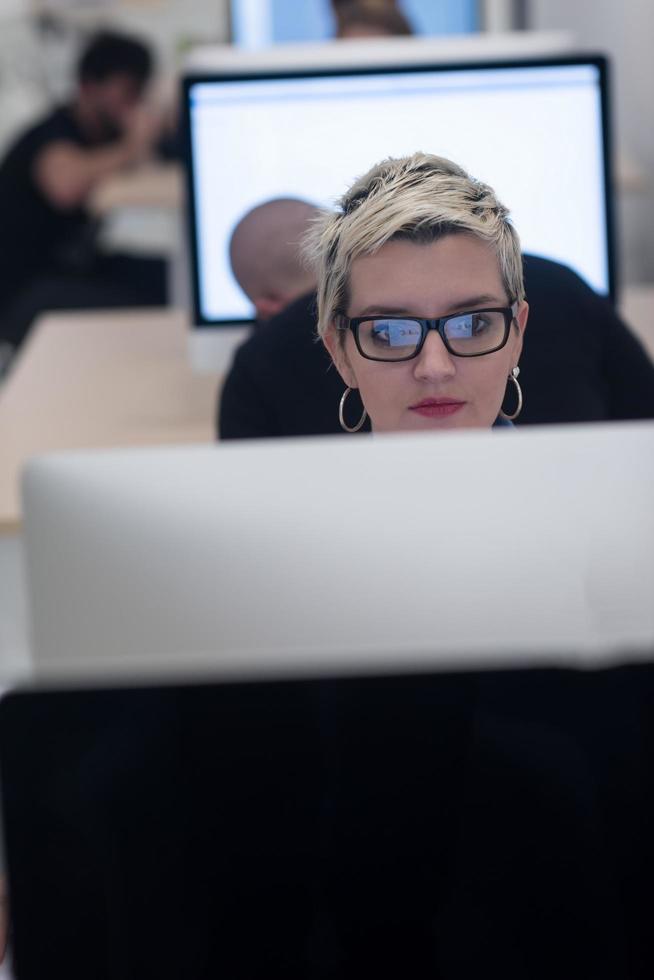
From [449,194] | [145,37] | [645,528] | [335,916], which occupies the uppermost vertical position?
[145,37]

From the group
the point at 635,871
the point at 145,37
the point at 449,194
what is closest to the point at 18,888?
the point at 635,871

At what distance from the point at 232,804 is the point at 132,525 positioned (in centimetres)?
13

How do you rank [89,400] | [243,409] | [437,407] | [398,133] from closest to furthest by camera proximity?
[437,407], [243,409], [398,133], [89,400]

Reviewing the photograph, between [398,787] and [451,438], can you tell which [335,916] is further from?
[451,438]

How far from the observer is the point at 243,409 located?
1226 millimetres

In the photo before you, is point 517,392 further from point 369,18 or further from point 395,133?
point 369,18

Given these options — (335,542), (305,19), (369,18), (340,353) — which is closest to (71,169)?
(305,19)

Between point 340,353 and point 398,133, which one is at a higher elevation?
point 398,133

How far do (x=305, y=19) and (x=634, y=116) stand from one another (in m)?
1.13

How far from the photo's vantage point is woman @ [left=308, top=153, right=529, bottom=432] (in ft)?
2.78

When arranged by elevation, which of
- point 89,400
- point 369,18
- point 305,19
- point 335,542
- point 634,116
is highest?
point 305,19

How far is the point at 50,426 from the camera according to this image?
1818 mm

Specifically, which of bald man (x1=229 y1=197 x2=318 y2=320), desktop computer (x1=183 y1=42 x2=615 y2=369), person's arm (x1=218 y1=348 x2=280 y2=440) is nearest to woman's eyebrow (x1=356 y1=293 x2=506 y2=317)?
bald man (x1=229 y1=197 x2=318 y2=320)

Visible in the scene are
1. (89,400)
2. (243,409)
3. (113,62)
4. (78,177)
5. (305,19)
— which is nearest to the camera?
(243,409)
